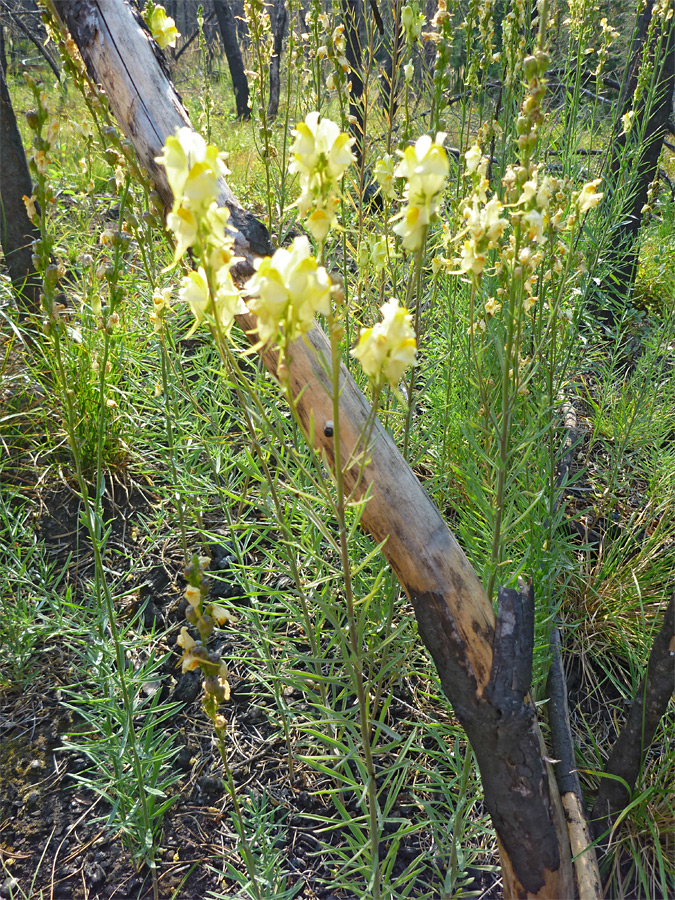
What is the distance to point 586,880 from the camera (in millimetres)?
1436

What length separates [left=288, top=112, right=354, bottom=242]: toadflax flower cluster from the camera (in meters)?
0.97

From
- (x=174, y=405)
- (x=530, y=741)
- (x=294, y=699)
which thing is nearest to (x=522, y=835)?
(x=530, y=741)

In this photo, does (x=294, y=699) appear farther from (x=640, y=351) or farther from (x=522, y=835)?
(x=640, y=351)

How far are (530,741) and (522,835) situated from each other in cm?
20

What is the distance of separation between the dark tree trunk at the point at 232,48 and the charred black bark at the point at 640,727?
8.94 meters

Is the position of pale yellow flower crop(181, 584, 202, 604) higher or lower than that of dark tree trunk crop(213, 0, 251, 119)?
lower

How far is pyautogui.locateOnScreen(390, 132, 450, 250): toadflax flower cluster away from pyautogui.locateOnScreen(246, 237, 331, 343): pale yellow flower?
233 mm

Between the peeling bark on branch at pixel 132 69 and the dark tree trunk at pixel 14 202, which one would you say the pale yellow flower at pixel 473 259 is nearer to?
the peeling bark on branch at pixel 132 69

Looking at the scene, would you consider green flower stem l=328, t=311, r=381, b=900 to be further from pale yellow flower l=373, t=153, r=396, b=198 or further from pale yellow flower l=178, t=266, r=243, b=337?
pale yellow flower l=373, t=153, r=396, b=198

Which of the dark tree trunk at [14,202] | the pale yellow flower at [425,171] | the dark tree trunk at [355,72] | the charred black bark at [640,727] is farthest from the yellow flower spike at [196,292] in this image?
the dark tree trunk at [14,202]

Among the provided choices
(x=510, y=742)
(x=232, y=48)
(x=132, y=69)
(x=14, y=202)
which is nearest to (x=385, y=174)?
(x=132, y=69)

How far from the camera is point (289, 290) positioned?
0.82m

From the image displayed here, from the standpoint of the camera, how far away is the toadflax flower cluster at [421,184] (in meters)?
0.98

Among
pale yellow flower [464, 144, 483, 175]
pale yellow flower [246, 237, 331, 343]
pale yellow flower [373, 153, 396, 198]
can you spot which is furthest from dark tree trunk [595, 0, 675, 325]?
pale yellow flower [246, 237, 331, 343]
